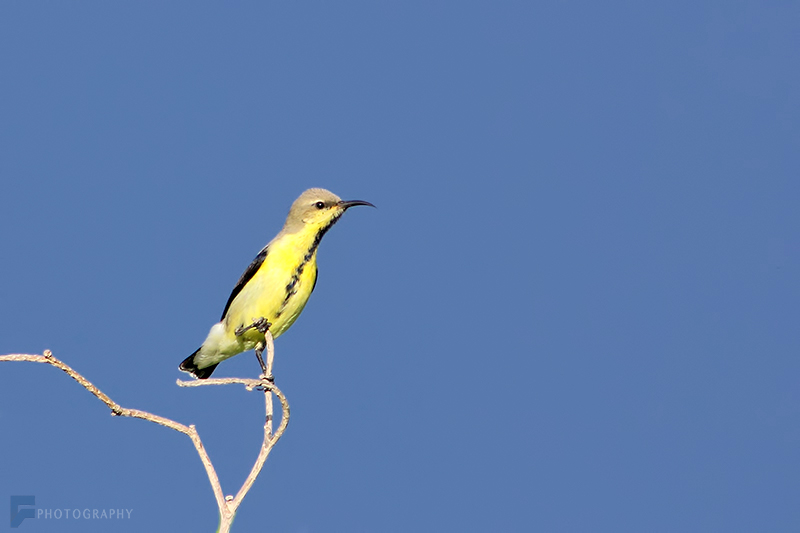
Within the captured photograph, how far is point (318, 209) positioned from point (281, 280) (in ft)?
2.91

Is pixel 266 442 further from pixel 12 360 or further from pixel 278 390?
pixel 12 360

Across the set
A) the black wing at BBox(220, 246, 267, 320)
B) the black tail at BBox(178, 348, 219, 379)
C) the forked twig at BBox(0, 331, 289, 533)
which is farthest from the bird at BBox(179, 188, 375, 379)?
the forked twig at BBox(0, 331, 289, 533)

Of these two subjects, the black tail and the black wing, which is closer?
the black wing

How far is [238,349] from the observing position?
9.52 metres

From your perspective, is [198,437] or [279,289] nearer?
[198,437]

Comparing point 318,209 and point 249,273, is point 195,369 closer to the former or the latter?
point 249,273

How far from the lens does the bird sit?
29.1ft

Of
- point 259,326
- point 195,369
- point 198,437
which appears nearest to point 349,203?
point 259,326

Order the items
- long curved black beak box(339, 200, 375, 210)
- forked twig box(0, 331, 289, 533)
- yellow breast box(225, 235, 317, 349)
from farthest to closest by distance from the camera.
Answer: long curved black beak box(339, 200, 375, 210) < yellow breast box(225, 235, 317, 349) < forked twig box(0, 331, 289, 533)

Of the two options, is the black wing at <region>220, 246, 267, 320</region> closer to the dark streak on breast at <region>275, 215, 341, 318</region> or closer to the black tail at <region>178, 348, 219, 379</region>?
the dark streak on breast at <region>275, 215, 341, 318</region>

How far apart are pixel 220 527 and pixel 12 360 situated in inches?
48.3

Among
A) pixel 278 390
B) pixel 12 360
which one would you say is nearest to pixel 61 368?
pixel 12 360

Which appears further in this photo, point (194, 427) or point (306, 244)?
point (306, 244)

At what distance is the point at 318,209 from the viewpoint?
30.0ft
